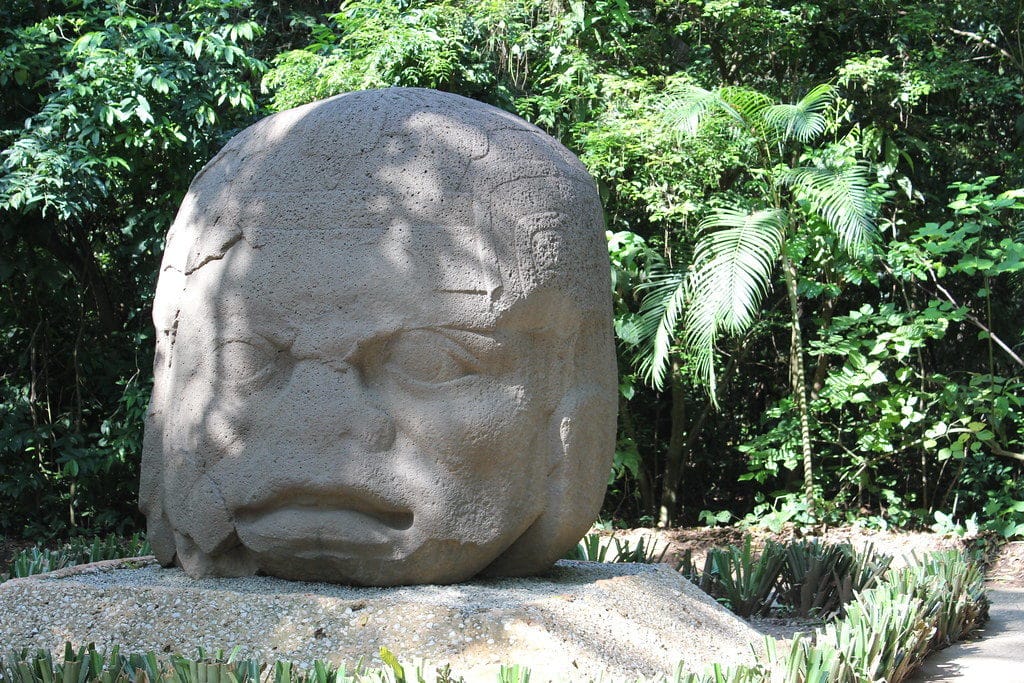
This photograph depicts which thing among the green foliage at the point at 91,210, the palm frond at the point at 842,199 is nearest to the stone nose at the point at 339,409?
the green foliage at the point at 91,210

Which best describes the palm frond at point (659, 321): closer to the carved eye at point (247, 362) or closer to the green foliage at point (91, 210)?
the green foliage at point (91, 210)

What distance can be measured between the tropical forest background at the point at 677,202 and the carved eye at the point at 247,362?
3442mm

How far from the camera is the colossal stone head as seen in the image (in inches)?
139

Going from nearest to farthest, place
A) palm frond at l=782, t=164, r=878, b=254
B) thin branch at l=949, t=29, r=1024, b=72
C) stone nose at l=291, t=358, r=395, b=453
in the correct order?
stone nose at l=291, t=358, r=395, b=453 → palm frond at l=782, t=164, r=878, b=254 → thin branch at l=949, t=29, r=1024, b=72

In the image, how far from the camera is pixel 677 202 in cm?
789

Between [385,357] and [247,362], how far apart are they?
48cm

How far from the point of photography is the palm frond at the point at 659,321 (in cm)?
710

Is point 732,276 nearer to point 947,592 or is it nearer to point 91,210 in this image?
point 947,592

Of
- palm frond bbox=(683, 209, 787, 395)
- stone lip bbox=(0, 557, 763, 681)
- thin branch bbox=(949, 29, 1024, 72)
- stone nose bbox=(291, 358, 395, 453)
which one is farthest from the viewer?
thin branch bbox=(949, 29, 1024, 72)

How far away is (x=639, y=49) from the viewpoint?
865 cm

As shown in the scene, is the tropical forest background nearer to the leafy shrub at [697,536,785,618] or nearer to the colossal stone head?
the leafy shrub at [697,536,785,618]

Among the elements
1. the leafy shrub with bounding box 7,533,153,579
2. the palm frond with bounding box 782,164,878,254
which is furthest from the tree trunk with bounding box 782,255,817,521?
the leafy shrub with bounding box 7,533,153,579

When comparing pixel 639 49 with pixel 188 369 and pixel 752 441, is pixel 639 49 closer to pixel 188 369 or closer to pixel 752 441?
pixel 752 441

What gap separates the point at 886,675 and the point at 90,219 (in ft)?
21.4
